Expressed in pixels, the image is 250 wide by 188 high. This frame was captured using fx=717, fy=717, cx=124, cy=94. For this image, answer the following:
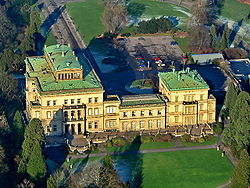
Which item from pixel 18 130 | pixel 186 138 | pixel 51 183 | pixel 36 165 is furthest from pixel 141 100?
pixel 51 183

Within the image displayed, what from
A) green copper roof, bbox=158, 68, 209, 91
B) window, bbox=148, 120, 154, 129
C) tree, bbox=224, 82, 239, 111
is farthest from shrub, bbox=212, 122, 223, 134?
window, bbox=148, 120, 154, 129

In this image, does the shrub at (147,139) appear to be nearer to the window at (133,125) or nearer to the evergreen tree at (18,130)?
the window at (133,125)

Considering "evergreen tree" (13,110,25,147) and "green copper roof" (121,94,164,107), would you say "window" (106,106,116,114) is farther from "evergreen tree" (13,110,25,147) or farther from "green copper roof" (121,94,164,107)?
"evergreen tree" (13,110,25,147)

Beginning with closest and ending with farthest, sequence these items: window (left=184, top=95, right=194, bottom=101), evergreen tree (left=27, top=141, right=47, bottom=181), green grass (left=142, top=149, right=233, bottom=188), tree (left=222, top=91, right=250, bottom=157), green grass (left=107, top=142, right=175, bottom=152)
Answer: evergreen tree (left=27, top=141, right=47, bottom=181)
green grass (left=142, top=149, right=233, bottom=188)
tree (left=222, top=91, right=250, bottom=157)
green grass (left=107, top=142, right=175, bottom=152)
window (left=184, top=95, right=194, bottom=101)

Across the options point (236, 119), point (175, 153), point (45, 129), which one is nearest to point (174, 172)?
point (175, 153)

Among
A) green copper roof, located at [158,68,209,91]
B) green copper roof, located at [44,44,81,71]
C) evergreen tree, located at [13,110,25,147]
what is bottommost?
evergreen tree, located at [13,110,25,147]

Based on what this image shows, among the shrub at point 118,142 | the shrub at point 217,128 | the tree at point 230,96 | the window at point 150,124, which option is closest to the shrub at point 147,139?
the shrub at point 118,142

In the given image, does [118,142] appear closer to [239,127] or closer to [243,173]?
[239,127]

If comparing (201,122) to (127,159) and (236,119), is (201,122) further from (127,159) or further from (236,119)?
(127,159)

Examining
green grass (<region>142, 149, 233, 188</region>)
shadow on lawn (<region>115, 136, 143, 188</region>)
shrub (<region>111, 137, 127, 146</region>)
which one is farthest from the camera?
shrub (<region>111, 137, 127, 146</region>)
